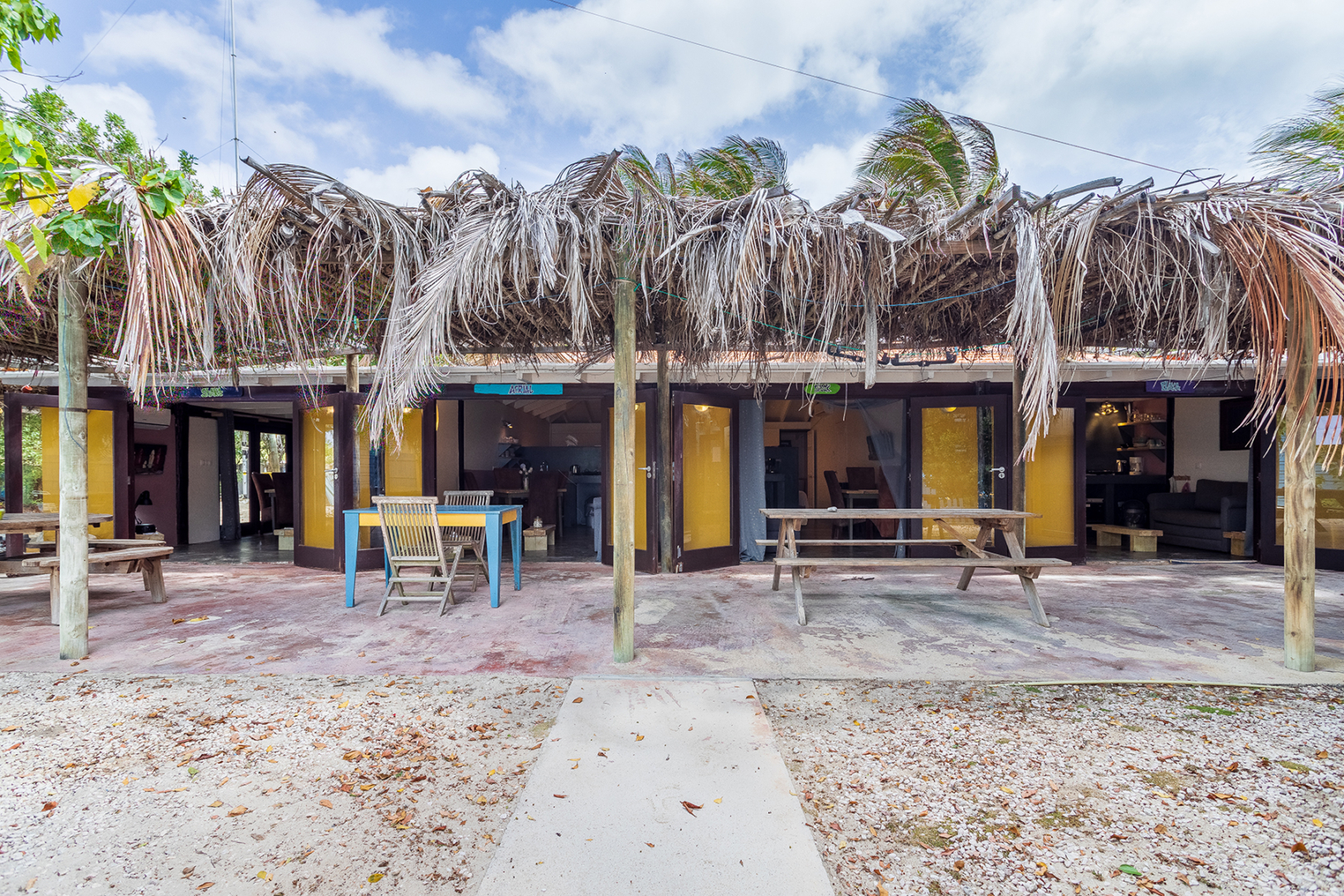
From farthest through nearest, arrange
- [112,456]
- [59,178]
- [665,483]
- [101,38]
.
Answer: [112,456] < [665,483] < [101,38] < [59,178]

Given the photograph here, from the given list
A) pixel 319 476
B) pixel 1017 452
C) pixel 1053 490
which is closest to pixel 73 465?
pixel 319 476

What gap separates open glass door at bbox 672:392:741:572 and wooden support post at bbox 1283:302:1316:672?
4.49 metres

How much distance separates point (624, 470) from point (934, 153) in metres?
5.92

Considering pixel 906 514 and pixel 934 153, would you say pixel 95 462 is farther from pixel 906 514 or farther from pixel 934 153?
pixel 934 153

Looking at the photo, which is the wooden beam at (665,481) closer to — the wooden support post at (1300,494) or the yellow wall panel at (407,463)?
the yellow wall panel at (407,463)

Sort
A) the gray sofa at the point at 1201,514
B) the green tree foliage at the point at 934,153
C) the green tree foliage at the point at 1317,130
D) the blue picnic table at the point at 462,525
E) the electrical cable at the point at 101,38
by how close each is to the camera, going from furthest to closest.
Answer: the gray sofa at the point at 1201,514
the green tree foliage at the point at 934,153
the green tree foliage at the point at 1317,130
the blue picnic table at the point at 462,525
the electrical cable at the point at 101,38

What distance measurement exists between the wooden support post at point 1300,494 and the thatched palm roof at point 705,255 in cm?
8

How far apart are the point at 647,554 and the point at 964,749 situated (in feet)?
13.9

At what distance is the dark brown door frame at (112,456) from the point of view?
22.2 feet

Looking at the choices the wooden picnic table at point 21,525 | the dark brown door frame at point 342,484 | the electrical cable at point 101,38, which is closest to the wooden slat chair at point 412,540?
the dark brown door frame at point 342,484

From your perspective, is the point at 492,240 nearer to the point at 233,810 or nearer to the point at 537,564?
the point at 233,810

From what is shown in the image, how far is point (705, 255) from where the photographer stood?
3.25 metres

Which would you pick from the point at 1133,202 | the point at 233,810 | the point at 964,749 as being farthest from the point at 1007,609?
the point at 233,810

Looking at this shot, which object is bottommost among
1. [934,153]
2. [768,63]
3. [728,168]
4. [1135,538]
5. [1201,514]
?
[1135,538]
